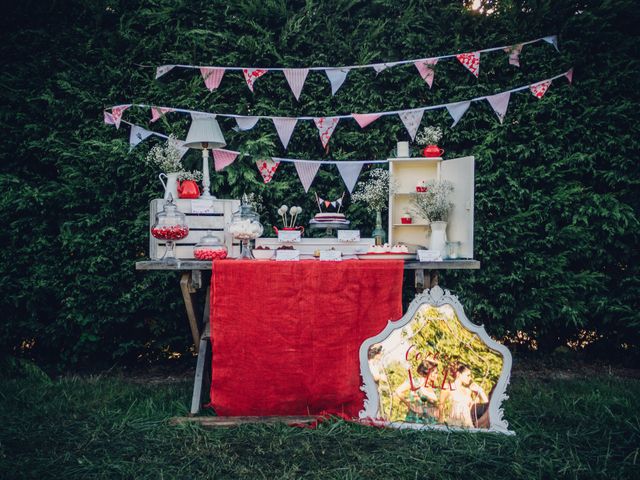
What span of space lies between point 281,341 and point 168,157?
1.67m

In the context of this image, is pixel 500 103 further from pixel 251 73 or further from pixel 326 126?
pixel 251 73

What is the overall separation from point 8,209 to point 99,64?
1426 millimetres

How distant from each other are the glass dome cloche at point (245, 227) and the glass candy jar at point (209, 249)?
127 mm

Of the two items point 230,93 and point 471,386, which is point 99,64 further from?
point 471,386

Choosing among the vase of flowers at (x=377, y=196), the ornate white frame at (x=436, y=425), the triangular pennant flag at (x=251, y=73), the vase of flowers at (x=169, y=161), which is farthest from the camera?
the triangular pennant flag at (x=251, y=73)

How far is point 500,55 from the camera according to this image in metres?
4.02

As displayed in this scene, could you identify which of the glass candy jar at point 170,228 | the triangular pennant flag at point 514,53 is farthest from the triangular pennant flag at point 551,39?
the glass candy jar at point 170,228

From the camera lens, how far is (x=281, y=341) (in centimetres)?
314

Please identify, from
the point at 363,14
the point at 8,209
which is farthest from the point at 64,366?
the point at 363,14

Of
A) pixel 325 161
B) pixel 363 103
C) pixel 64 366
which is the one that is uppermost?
pixel 363 103

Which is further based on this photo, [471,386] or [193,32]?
[193,32]

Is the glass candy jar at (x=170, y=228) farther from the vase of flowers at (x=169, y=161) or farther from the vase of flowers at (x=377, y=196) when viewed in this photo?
the vase of flowers at (x=377, y=196)

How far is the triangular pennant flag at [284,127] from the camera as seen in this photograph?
3975 millimetres

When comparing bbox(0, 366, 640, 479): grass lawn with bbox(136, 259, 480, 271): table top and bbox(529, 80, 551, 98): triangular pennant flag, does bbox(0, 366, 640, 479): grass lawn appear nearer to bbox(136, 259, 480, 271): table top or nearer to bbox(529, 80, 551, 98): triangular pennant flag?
bbox(136, 259, 480, 271): table top
